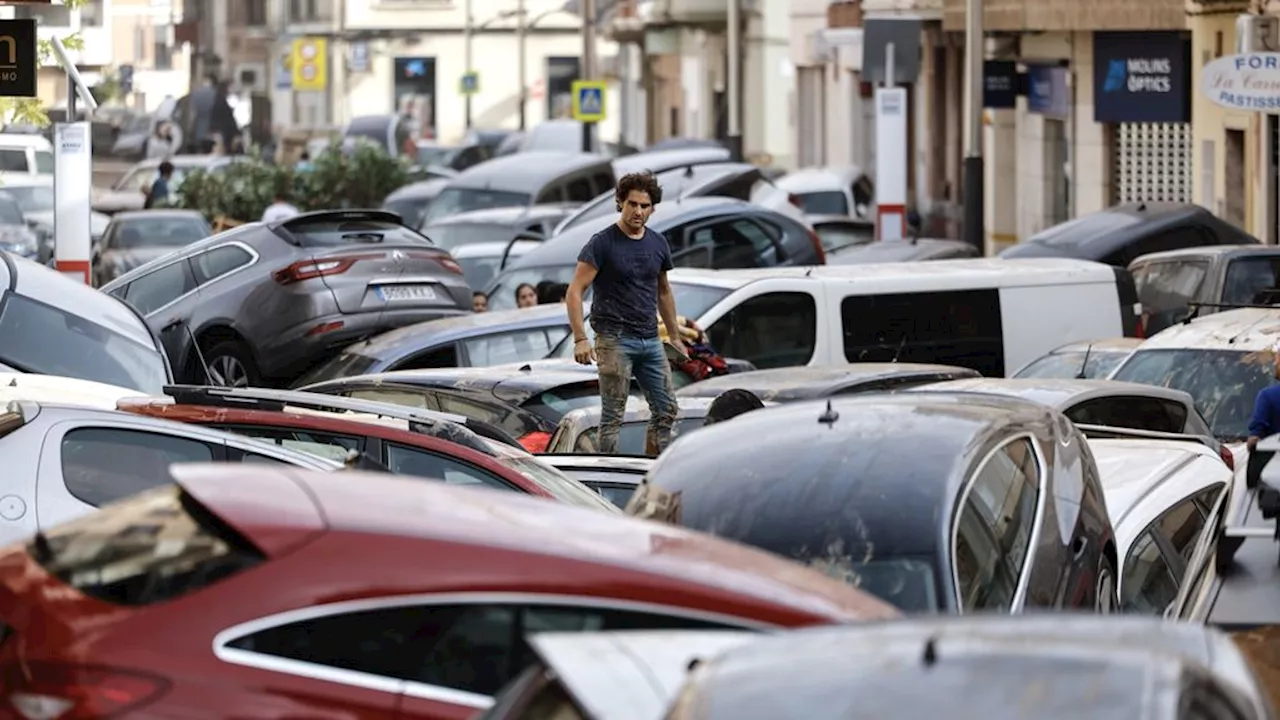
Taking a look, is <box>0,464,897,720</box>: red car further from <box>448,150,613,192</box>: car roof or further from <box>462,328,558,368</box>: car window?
<box>448,150,613,192</box>: car roof

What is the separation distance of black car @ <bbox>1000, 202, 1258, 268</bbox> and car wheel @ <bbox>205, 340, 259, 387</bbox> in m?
8.01

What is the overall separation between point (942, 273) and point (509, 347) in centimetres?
349

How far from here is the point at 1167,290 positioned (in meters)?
21.5

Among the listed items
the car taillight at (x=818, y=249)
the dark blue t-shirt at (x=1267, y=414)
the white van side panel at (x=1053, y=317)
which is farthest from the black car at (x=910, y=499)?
the car taillight at (x=818, y=249)

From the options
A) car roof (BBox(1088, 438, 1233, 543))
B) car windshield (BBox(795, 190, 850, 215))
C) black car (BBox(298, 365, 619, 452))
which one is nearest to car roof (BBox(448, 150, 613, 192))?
car windshield (BBox(795, 190, 850, 215))

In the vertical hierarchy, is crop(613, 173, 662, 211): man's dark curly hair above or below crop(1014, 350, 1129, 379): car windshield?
above

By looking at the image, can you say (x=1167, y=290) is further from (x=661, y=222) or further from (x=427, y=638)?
(x=427, y=638)

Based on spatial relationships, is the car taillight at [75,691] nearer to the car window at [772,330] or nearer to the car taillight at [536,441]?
the car taillight at [536,441]

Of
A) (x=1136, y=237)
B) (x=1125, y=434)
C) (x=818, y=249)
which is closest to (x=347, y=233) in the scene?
(x=818, y=249)

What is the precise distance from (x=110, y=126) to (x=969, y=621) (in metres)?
75.7

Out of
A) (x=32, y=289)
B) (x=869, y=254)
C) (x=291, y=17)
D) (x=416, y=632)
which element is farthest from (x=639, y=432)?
(x=291, y=17)

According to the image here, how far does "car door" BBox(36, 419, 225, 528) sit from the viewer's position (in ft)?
27.5

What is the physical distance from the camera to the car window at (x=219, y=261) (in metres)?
19.2

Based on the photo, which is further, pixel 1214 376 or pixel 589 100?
pixel 589 100
